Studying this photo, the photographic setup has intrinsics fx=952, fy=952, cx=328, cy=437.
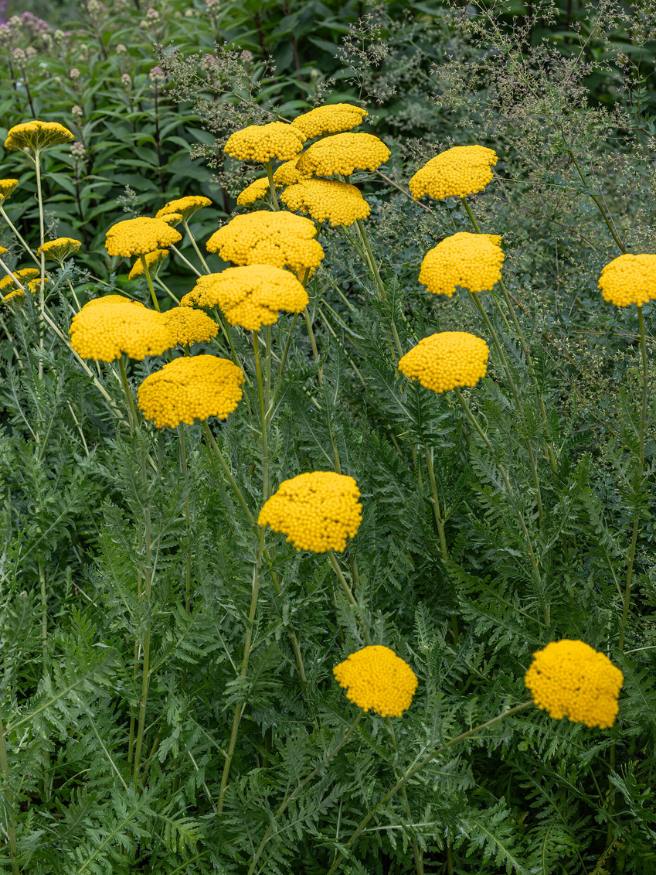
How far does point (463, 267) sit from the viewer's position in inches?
80.7

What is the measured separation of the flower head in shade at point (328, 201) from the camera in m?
2.27

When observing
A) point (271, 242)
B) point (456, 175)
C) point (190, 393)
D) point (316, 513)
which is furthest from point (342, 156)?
point (316, 513)

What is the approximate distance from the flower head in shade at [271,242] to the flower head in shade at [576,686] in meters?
0.94

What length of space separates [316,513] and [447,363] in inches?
17.2

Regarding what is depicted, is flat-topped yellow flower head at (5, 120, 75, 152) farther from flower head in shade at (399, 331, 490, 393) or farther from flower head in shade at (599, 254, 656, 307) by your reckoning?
flower head in shade at (599, 254, 656, 307)

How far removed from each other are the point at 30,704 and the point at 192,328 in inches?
37.5

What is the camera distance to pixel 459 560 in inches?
98.1

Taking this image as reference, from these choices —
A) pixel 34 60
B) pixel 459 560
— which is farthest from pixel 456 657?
pixel 34 60

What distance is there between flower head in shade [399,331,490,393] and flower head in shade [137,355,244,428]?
0.36 meters

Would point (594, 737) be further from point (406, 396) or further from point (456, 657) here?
point (406, 396)

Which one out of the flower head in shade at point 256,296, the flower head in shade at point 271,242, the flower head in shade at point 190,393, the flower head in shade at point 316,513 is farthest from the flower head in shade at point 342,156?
the flower head in shade at point 316,513

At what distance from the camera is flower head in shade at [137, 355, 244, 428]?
1864 mm

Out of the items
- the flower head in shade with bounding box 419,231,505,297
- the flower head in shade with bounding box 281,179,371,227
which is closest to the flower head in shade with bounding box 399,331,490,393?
the flower head in shade with bounding box 419,231,505,297

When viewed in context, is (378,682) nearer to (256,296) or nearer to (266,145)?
(256,296)
